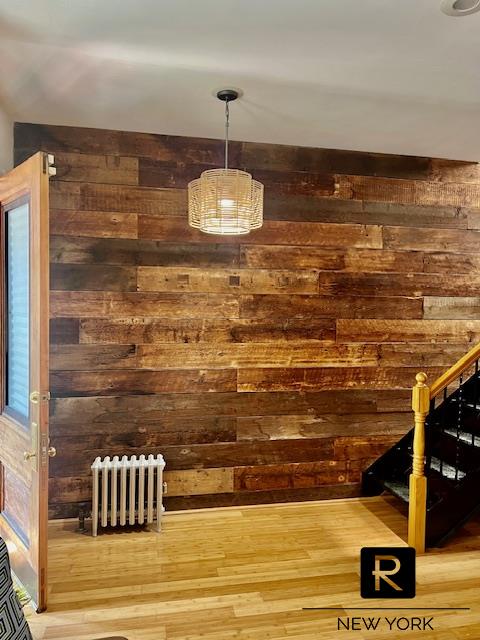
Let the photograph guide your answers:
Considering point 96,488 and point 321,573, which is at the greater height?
point 96,488

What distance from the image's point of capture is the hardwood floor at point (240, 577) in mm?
2312

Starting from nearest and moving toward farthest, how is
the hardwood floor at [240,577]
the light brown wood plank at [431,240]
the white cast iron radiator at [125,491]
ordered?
the hardwood floor at [240,577] → the white cast iron radiator at [125,491] → the light brown wood plank at [431,240]

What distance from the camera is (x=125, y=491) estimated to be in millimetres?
3229

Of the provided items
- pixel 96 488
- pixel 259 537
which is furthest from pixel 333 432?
pixel 96 488

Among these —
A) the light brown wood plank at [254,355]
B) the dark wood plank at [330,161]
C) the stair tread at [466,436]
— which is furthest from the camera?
the dark wood plank at [330,161]

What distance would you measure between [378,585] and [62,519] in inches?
90.7

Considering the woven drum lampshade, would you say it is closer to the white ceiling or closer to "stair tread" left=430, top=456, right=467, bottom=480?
the white ceiling

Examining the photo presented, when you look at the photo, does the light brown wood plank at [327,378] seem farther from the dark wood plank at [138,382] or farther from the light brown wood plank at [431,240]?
the light brown wood plank at [431,240]

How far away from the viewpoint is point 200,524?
11.2 ft

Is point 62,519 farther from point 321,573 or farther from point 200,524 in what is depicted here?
point 321,573

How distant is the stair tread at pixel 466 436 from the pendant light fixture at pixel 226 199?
225cm

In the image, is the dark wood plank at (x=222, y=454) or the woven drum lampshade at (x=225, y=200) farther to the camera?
the dark wood plank at (x=222, y=454)

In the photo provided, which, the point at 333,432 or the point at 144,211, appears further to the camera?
the point at 333,432

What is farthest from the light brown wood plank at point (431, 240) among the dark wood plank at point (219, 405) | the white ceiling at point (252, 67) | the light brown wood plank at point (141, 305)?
the light brown wood plank at point (141, 305)
